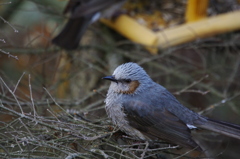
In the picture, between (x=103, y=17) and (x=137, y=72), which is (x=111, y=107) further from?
(x=103, y=17)

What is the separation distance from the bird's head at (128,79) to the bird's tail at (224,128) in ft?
2.49

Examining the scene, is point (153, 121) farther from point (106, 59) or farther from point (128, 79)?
point (106, 59)

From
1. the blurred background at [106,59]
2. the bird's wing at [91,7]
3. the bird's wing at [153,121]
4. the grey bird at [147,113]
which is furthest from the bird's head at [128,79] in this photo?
the bird's wing at [91,7]

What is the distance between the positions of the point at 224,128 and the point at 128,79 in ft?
3.38

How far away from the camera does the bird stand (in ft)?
19.2

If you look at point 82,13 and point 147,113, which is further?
point 82,13

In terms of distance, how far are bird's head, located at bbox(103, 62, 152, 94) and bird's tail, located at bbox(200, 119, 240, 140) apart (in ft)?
2.49

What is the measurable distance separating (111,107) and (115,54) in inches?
77.2

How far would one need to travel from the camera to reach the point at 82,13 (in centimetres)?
650

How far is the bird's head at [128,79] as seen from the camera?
388cm

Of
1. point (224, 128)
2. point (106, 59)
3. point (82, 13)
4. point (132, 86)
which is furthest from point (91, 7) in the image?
point (224, 128)

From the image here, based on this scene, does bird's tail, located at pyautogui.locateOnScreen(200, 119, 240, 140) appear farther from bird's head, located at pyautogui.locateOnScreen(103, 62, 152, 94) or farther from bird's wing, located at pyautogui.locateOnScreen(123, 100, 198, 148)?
bird's head, located at pyautogui.locateOnScreen(103, 62, 152, 94)

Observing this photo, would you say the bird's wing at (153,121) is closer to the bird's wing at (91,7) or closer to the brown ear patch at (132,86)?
the brown ear patch at (132,86)

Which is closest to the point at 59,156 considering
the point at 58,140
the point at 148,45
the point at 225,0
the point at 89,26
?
the point at 58,140
